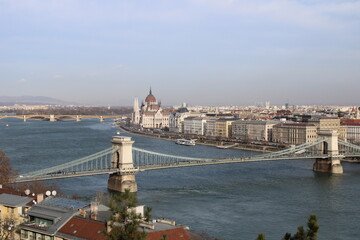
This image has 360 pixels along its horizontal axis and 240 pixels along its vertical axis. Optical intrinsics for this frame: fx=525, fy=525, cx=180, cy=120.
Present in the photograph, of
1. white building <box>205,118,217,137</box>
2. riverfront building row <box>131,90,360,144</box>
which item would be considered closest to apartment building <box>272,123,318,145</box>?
riverfront building row <box>131,90,360,144</box>

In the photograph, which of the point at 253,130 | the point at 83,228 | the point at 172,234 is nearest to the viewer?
the point at 172,234

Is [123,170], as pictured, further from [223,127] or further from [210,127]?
[210,127]

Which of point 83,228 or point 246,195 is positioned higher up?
point 83,228

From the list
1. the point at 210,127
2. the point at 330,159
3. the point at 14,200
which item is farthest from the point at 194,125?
the point at 14,200

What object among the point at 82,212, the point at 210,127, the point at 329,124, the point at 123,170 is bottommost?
the point at 123,170

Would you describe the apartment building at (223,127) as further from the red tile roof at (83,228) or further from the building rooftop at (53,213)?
the red tile roof at (83,228)

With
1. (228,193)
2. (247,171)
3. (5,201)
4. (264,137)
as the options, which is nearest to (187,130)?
(264,137)

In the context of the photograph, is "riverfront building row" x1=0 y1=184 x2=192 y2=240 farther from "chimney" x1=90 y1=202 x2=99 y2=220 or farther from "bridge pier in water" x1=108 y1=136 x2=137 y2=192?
"bridge pier in water" x1=108 y1=136 x2=137 y2=192
